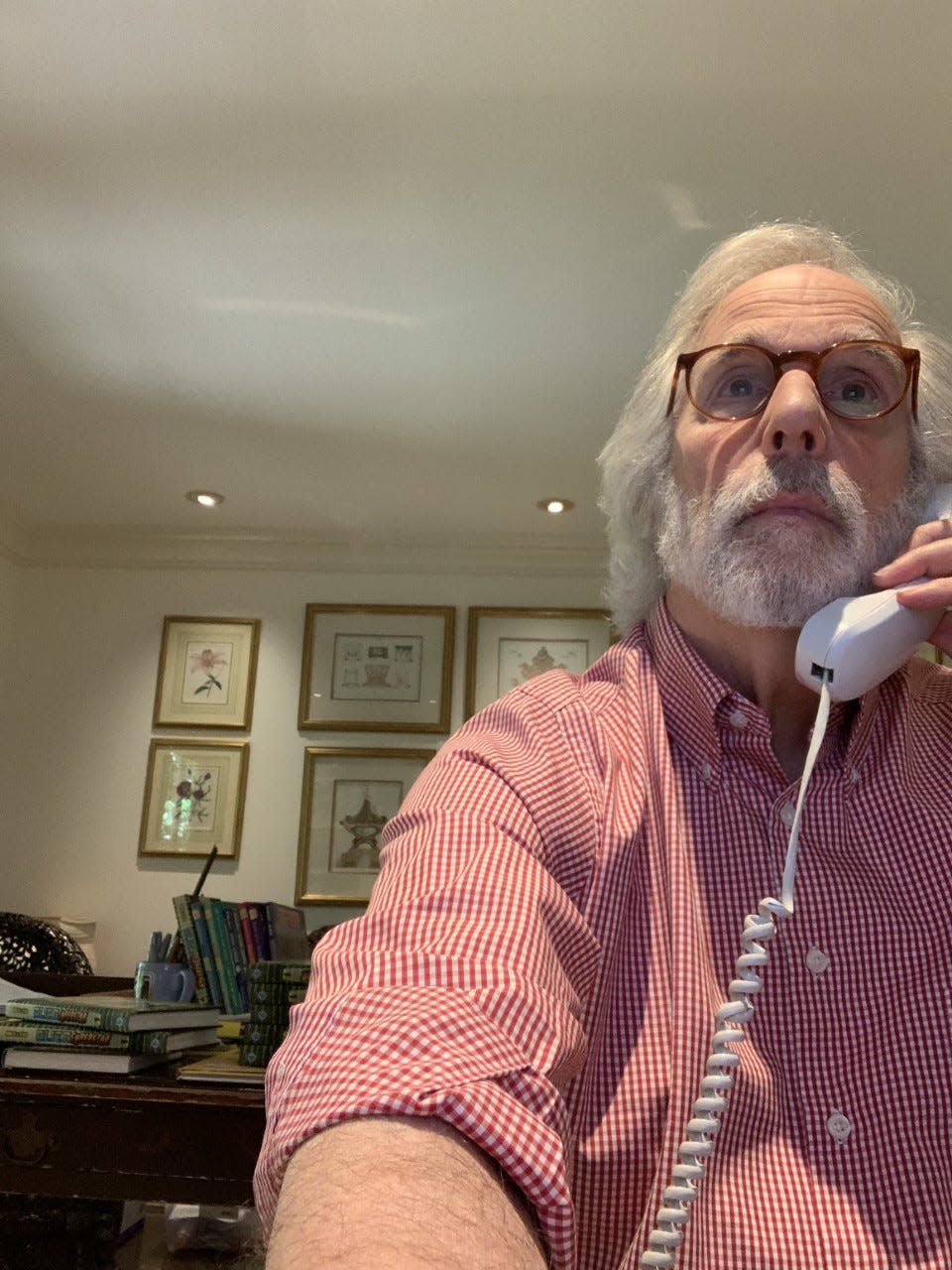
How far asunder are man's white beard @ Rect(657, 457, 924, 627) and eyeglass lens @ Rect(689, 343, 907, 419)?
0.30 ft

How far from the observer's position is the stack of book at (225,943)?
264 cm

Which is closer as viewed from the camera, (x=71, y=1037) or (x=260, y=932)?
(x=71, y=1037)

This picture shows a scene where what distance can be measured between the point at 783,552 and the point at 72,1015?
1.20m

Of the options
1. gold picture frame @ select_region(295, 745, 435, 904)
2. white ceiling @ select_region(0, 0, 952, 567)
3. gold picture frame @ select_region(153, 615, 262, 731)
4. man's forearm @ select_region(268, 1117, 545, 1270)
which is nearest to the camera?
man's forearm @ select_region(268, 1117, 545, 1270)

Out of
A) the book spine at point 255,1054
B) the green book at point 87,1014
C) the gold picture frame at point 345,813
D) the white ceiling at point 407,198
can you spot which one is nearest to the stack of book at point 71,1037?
the green book at point 87,1014

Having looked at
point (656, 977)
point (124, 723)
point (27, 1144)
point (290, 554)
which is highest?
point (290, 554)

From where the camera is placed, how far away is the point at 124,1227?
150 centimetres

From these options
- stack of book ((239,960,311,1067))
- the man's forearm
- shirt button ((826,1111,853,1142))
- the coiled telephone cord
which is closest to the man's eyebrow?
the coiled telephone cord

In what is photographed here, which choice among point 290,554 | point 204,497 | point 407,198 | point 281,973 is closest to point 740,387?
point 281,973

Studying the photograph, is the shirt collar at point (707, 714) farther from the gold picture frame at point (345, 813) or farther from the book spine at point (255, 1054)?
the gold picture frame at point (345, 813)

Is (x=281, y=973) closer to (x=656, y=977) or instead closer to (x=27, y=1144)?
(x=27, y=1144)

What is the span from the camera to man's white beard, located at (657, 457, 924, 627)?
910 mm

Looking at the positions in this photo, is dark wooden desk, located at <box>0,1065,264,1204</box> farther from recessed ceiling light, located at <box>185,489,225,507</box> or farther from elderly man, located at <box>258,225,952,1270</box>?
recessed ceiling light, located at <box>185,489,225,507</box>

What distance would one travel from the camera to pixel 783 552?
2.99 ft
